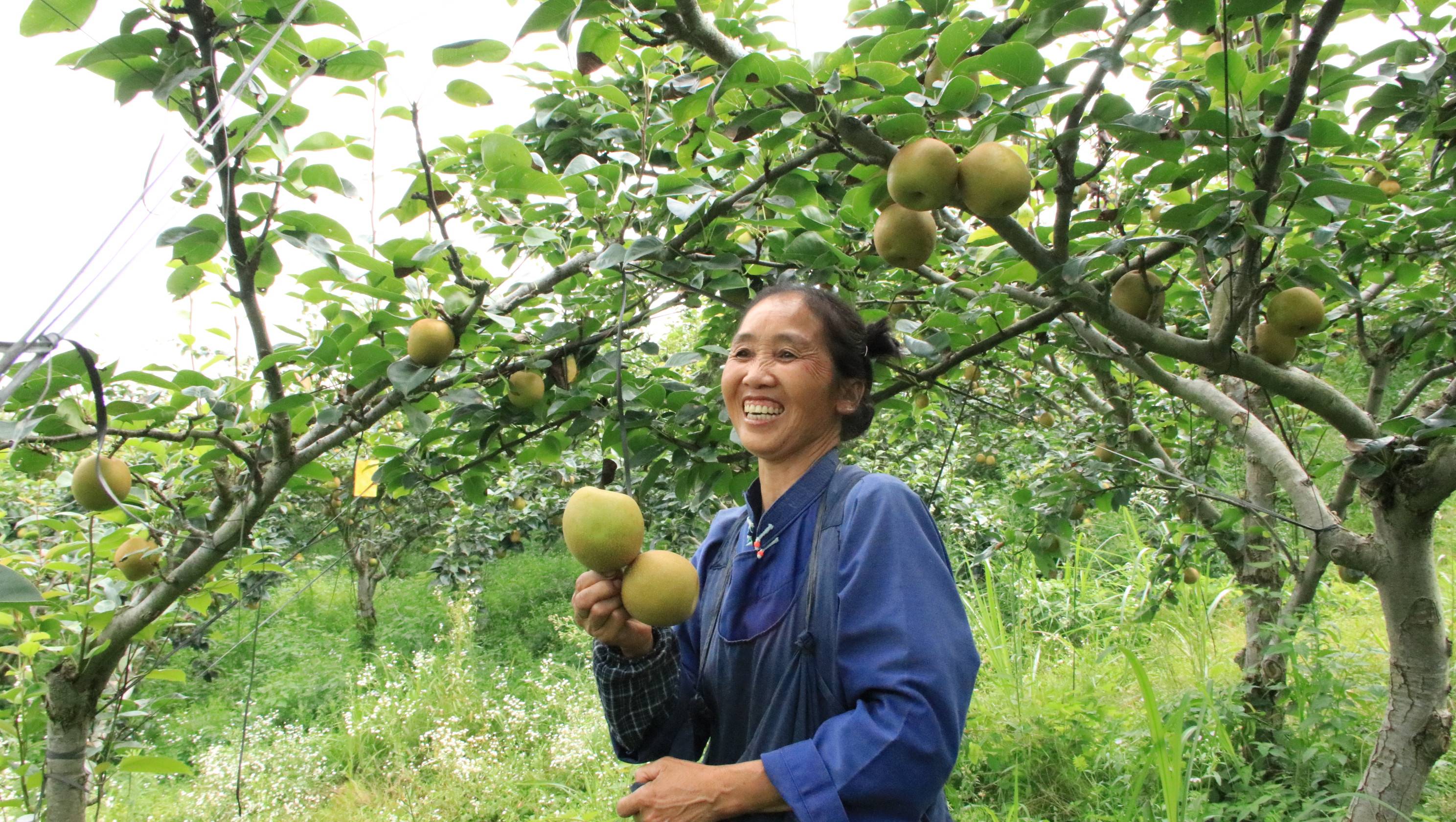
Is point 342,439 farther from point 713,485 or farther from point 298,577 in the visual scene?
point 298,577

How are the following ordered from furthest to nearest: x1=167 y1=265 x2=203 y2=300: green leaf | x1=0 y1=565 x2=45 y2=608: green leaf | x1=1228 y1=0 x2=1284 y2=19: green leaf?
x1=167 y1=265 x2=203 y2=300: green leaf
x1=1228 y1=0 x2=1284 y2=19: green leaf
x1=0 y1=565 x2=45 y2=608: green leaf

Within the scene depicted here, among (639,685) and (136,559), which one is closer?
(639,685)

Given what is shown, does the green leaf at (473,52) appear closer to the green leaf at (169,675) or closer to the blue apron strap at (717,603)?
the blue apron strap at (717,603)

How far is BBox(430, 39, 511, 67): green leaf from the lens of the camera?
123 centimetres

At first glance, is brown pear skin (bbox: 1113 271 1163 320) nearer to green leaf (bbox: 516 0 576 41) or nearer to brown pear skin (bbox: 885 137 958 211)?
brown pear skin (bbox: 885 137 958 211)

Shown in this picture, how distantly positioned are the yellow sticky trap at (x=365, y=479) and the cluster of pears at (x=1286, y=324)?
192 cm

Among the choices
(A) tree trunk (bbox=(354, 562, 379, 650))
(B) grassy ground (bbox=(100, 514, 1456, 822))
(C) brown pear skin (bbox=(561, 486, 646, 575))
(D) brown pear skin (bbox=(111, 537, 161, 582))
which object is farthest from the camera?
(A) tree trunk (bbox=(354, 562, 379, 650))

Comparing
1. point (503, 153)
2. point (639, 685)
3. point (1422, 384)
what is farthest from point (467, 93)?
point (1422, 384)

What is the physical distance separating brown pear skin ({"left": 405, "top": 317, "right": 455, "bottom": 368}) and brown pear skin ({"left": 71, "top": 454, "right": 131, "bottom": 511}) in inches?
27.7

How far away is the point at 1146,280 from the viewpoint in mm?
1598

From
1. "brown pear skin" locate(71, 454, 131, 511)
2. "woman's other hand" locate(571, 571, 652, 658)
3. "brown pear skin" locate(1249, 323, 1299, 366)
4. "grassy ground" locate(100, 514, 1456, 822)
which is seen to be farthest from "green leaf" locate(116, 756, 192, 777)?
"brown pear skin" locate(1249, 323, 1299, 366)

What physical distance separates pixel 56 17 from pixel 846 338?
1155mm

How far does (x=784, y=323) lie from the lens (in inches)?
52.4

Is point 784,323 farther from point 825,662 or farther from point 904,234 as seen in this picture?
point 825,662
